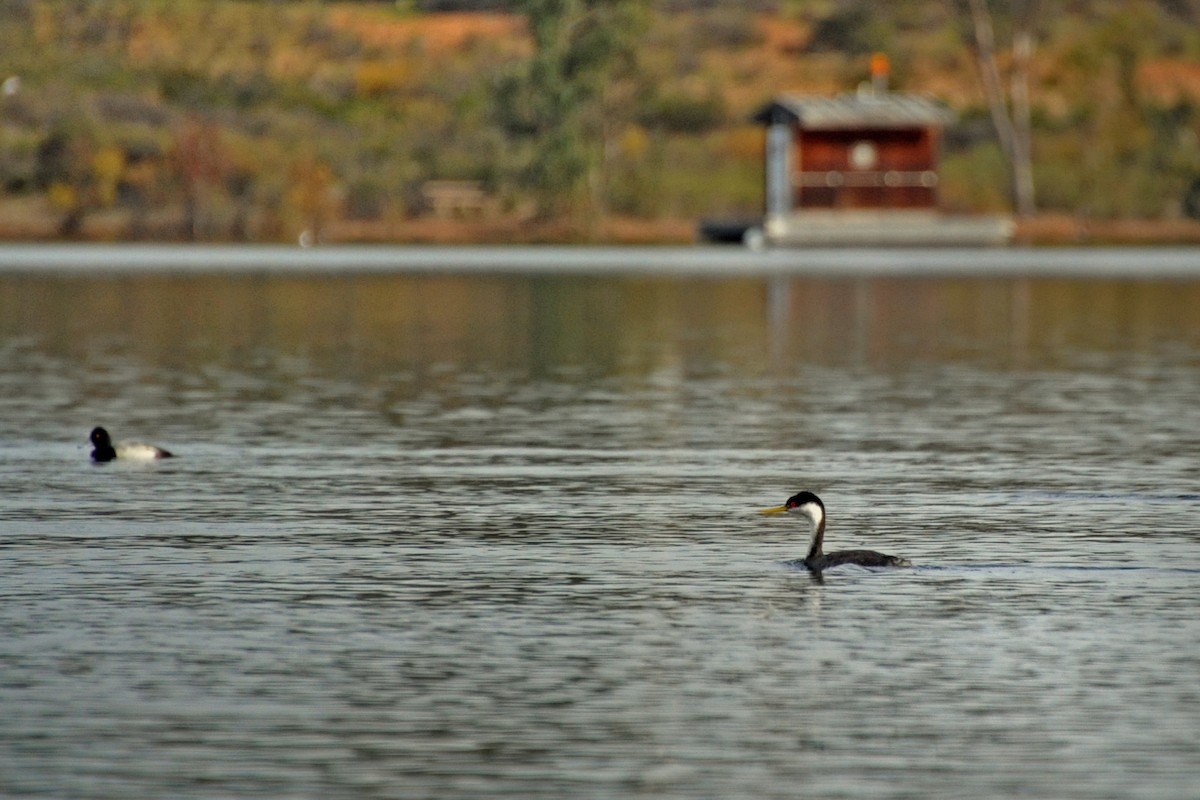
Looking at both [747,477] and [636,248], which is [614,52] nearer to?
[636,248]

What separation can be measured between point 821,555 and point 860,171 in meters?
77.0

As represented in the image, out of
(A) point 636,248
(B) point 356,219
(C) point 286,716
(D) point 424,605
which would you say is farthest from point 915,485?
(B) point 356,219

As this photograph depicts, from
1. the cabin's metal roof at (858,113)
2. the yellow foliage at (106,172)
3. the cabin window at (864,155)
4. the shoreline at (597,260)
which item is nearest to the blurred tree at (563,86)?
the shoreline at (597,260)

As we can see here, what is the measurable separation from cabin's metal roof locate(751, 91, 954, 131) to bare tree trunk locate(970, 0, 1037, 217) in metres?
8.65

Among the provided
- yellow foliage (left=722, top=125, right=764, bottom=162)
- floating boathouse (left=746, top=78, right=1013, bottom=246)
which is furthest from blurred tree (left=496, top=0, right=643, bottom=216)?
yellow foliage (left=722, top=125, right=764, bottom=162)

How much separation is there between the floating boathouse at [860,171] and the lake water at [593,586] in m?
56.3

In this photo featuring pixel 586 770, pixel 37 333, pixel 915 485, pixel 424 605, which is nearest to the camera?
pixel 586 770

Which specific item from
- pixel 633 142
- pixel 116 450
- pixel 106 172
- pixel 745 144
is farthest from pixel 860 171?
pixel 116 450

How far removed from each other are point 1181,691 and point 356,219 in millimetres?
90736

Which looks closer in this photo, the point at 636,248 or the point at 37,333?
the point at 37,333

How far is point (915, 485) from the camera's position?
21781 millimetres

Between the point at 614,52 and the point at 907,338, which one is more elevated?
the point at 614,52

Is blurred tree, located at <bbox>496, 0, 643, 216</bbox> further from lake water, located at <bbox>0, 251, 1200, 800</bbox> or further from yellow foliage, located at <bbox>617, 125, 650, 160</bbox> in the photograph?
lake water, located at <bbox>0, 251, 1200, 800</bbox>

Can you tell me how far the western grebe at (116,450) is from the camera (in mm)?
23203
